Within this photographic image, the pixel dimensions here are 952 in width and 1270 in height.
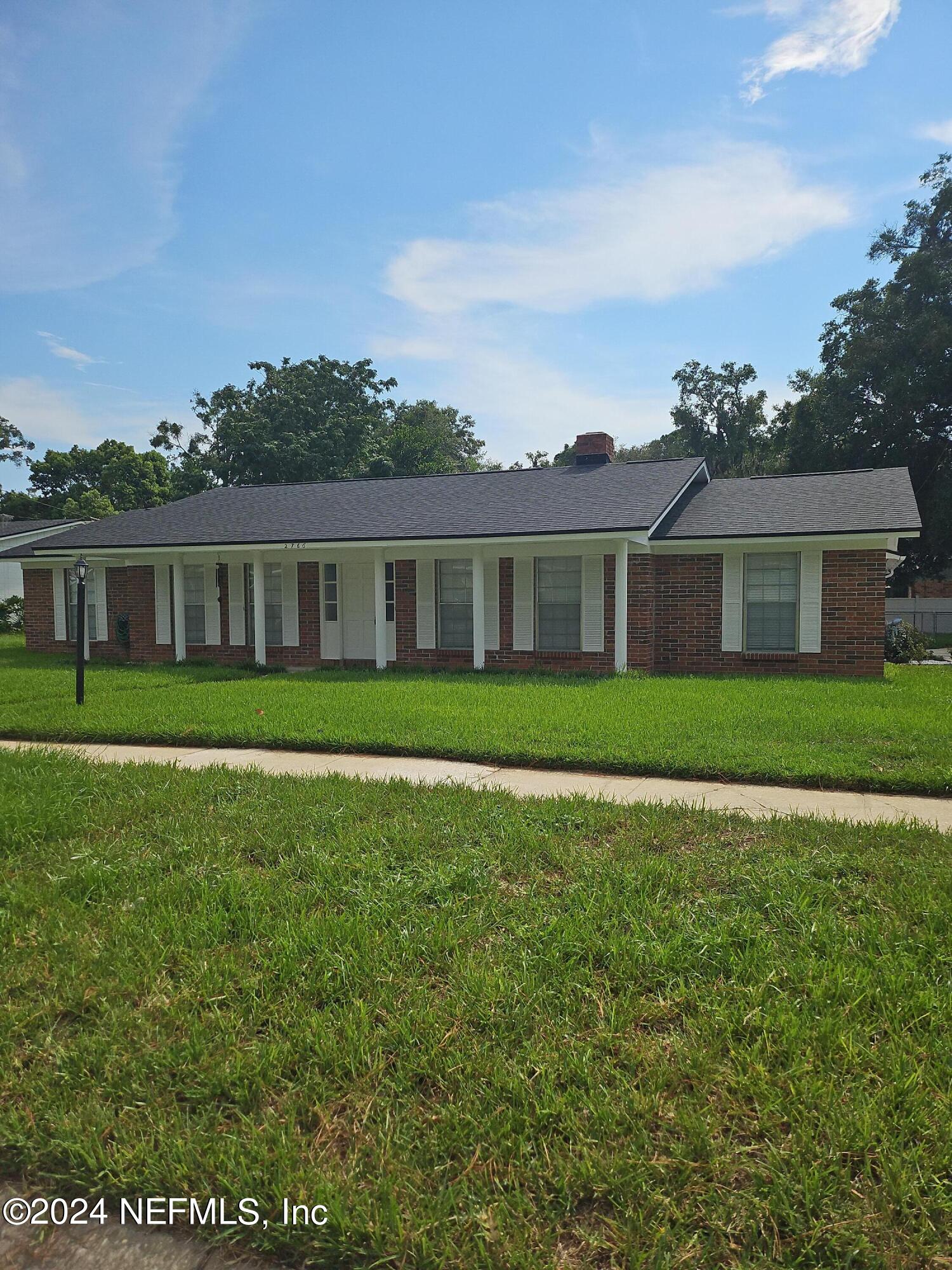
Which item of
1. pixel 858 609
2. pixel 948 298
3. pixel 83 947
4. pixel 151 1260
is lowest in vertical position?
pixel 151 1260

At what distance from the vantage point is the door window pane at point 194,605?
18219 mm

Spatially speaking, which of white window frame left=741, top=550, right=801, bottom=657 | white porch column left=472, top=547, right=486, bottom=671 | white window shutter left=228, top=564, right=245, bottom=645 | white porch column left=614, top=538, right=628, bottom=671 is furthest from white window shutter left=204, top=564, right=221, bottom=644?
white window frame left=741, top=550, right=801, bottom=657

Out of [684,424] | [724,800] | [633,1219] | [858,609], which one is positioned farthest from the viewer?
[684,424]

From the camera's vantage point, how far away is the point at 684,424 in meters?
47.8

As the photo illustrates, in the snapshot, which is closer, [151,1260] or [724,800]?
[151,1260]

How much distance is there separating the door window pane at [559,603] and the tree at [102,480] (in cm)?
2990

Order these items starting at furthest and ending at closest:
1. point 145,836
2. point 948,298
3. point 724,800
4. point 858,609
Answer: point 948,298 → point 858,609 → point 724,800 → point 145,836

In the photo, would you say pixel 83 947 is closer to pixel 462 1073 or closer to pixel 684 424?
pixel 462 1073

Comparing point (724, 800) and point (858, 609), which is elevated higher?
point (858, 609)

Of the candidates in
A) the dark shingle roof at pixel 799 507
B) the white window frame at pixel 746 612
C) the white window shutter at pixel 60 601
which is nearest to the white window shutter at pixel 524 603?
the dark shingle roof at pixel 799 507

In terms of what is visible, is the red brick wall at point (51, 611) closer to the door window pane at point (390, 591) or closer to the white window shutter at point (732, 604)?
the door window pane at point (390, 591)

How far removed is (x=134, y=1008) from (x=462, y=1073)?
4.24 ft

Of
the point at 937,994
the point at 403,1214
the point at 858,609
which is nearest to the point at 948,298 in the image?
the point at 858,609

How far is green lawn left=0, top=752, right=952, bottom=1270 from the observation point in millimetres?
2131
